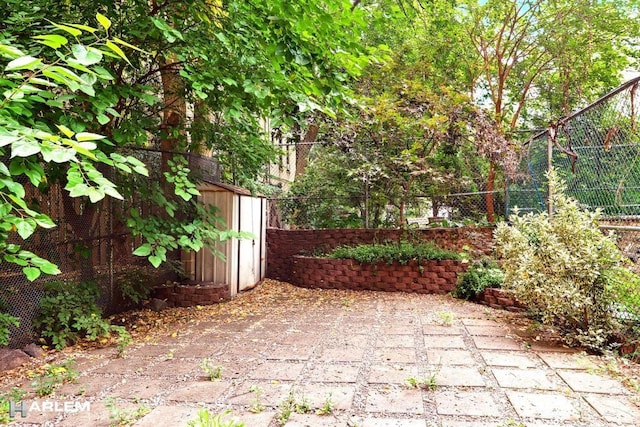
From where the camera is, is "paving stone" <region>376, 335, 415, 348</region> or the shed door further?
the shed door

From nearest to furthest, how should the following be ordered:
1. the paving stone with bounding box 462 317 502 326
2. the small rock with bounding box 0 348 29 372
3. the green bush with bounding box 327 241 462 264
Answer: the small rock with bounding box 0 348 29 372 → the paving stone with bounding box 462 317 502 326 → the green bush with bounding box 327 241 462 264

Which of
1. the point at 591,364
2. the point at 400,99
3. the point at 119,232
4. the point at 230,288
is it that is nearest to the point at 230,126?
the point at 119,232

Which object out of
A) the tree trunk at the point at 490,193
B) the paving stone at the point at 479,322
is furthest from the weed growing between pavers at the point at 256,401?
the tree trunk at the point at 490,193

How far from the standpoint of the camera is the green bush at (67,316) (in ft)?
11.7

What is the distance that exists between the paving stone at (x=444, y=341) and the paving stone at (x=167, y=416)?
2.15 meters

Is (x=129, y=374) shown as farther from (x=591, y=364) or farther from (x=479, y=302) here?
(x=479, y=302)

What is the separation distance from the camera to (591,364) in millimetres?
3002

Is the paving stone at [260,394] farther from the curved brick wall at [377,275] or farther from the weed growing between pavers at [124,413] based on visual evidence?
the curved brick wall at [377,275]

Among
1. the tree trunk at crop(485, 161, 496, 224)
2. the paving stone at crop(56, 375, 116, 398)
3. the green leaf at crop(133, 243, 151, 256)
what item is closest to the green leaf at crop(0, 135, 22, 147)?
the paving stone at crop(56, 375, 116, 398)

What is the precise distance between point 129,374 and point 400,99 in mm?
5947

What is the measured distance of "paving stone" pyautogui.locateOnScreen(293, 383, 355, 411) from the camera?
235cm

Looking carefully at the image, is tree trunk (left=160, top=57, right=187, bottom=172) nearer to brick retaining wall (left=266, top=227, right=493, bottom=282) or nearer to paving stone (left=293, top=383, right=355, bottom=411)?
brick retaining wall (left=266, top=227, right=493, bottom=282)

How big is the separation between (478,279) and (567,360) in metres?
2.52

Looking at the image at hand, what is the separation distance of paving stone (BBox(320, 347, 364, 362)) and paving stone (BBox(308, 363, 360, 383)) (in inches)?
5.9
